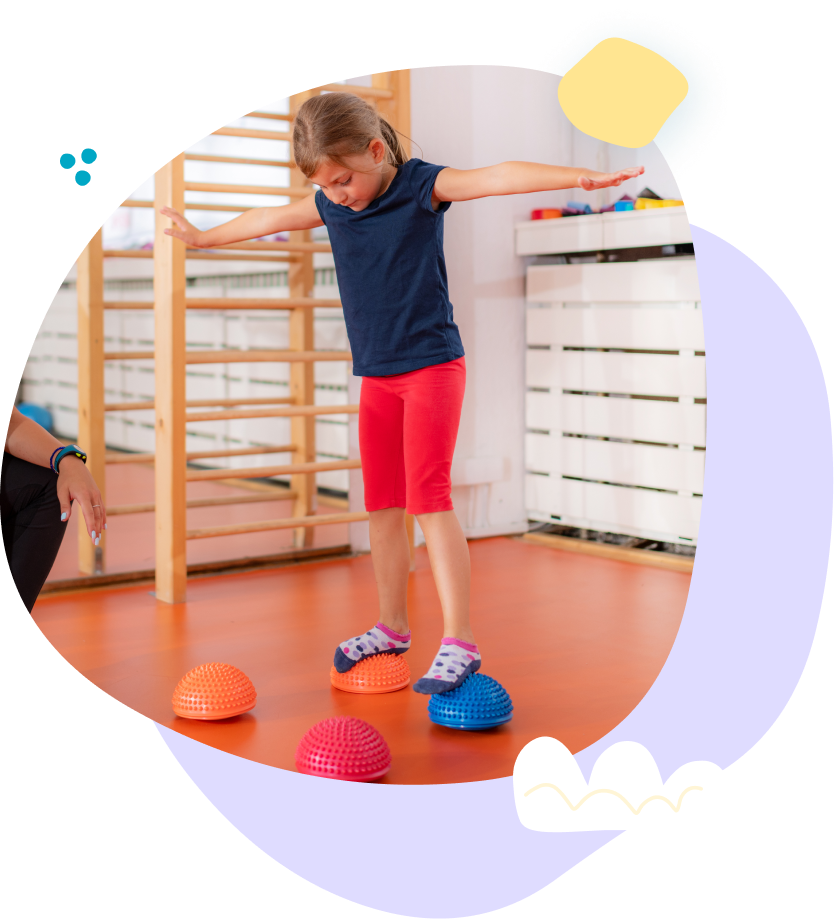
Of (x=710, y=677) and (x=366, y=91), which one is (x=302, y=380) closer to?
(x=366, y=91)

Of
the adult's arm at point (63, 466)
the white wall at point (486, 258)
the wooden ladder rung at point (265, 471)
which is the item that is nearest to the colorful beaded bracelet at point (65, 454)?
the adult's arm at point (63, 466)

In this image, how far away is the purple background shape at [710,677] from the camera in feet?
5.42

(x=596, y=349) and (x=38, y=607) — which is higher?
(x=596, y=349)

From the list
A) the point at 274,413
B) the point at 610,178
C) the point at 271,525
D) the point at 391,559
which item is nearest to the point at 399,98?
the point at 610,178

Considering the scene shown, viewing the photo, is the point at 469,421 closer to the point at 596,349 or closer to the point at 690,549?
the point at 596,349

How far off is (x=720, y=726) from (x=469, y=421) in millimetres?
701

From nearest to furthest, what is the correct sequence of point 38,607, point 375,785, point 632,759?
point 632,759, point 375,785, point 38,607

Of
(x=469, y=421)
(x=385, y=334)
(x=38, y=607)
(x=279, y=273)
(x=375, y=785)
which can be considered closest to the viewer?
(x=375, y=785)

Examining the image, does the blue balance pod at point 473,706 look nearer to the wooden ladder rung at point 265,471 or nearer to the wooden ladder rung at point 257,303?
the wooden ladder rung at point 265,471

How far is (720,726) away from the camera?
1.73 meters

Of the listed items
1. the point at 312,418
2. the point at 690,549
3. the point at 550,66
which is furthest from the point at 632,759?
the point at 312,418

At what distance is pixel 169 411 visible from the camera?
2.87m

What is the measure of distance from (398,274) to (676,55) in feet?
2.19

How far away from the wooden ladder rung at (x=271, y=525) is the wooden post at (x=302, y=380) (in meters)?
0.22
